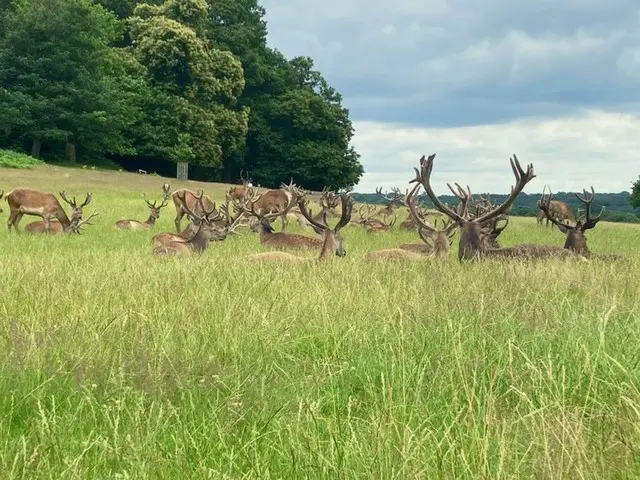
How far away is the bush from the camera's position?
3034 cm

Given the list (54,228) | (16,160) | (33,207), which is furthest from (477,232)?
(16,160)

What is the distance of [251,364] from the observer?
3.47 metres

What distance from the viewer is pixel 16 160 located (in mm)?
31188

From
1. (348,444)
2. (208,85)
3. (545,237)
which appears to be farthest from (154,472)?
(208,85)

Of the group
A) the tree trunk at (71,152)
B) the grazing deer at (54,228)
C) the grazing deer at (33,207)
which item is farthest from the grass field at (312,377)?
the tree trunk at (71,152)

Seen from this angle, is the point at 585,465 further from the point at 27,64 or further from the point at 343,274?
the point at 27,64

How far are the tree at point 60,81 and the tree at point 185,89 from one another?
2044mm

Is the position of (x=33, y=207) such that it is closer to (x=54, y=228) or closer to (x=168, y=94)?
(x=54, y=228)

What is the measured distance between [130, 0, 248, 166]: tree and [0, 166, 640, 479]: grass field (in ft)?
107

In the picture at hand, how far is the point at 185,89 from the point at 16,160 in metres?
11.8

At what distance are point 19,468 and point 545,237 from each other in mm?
15806

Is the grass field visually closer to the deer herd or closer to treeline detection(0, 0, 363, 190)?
the deer herd

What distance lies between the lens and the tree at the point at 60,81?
3416 centimetres

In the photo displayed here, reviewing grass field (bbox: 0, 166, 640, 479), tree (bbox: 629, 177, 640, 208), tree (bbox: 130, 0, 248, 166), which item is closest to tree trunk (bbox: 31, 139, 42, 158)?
tree (bbox: 130, 0, 248, 166)
